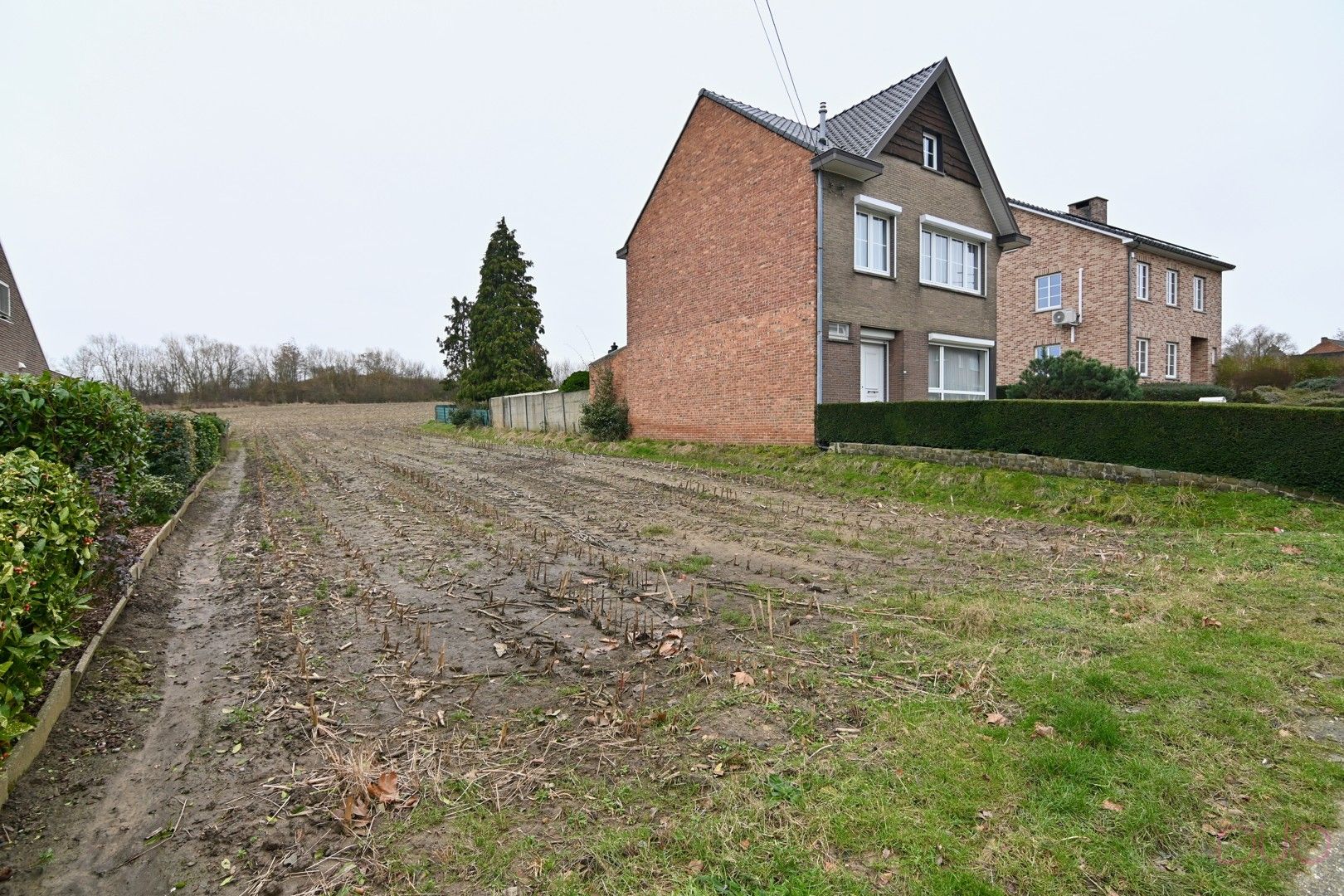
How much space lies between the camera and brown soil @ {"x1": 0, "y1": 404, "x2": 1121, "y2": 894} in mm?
2459

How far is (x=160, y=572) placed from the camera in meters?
6.11

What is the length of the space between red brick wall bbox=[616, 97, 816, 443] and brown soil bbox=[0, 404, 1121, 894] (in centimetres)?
685

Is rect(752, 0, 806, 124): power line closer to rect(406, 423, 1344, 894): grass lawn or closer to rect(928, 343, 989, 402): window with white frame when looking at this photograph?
rect(928, 343, 989, 402): window with white frame

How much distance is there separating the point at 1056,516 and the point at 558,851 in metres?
8.29

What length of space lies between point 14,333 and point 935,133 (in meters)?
26.8

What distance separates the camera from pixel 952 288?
16594 mm

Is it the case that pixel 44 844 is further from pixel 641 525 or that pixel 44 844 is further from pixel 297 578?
pixel 641 525

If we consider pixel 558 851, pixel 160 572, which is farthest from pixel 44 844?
pixel 160 572

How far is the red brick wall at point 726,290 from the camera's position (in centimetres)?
1430

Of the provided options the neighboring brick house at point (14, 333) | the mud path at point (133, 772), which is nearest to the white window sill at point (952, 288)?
the mud path at point (133, 772)

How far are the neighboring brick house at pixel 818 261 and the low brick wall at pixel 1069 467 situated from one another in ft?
8.96

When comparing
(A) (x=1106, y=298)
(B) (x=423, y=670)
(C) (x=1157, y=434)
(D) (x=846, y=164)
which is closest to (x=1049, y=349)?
(A) (x=1106, y=298)

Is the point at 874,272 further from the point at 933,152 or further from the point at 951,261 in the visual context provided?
the point at 933,152

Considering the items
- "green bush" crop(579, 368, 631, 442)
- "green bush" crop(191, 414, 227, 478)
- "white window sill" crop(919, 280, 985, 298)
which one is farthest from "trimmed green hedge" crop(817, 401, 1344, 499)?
"green bush" crop(191, 414, 227, 478)
